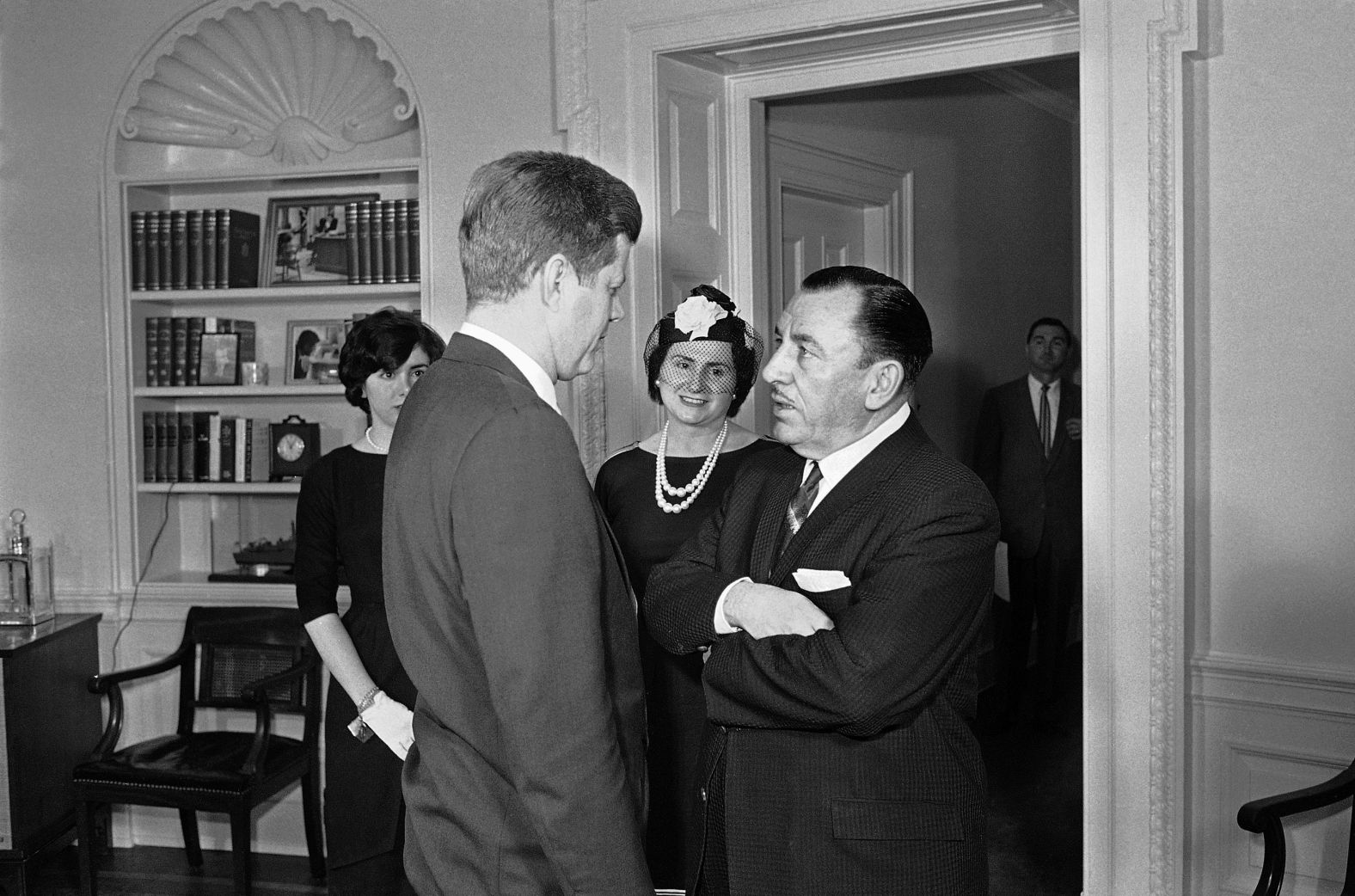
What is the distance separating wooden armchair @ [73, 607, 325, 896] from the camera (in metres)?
3.73

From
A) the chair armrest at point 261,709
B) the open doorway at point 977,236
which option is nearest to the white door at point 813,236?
the open doorway at point 977,236

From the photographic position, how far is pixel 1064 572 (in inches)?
241

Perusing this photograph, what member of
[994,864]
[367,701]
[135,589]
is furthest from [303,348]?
A: [994,864]

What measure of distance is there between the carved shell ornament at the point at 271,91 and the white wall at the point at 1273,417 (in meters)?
2.55

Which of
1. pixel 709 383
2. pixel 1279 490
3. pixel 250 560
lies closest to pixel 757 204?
pixel 709 383

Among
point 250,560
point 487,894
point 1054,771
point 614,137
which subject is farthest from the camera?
point 1054,771

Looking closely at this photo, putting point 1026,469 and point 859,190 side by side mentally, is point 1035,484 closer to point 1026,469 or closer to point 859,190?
point 1026,469

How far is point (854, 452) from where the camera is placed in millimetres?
2076

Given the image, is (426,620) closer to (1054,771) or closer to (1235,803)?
(1235,803)

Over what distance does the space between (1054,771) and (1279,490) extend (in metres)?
2.52

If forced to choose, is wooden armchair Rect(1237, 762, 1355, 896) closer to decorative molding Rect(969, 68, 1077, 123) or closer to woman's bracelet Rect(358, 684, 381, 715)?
woman's bracelet Rect(358, 684, 381, 715)

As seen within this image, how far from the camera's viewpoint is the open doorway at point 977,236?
462 cm

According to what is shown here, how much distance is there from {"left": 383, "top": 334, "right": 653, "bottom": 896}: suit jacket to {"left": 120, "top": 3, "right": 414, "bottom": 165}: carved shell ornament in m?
2.92

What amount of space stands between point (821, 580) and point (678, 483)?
0.88 m
